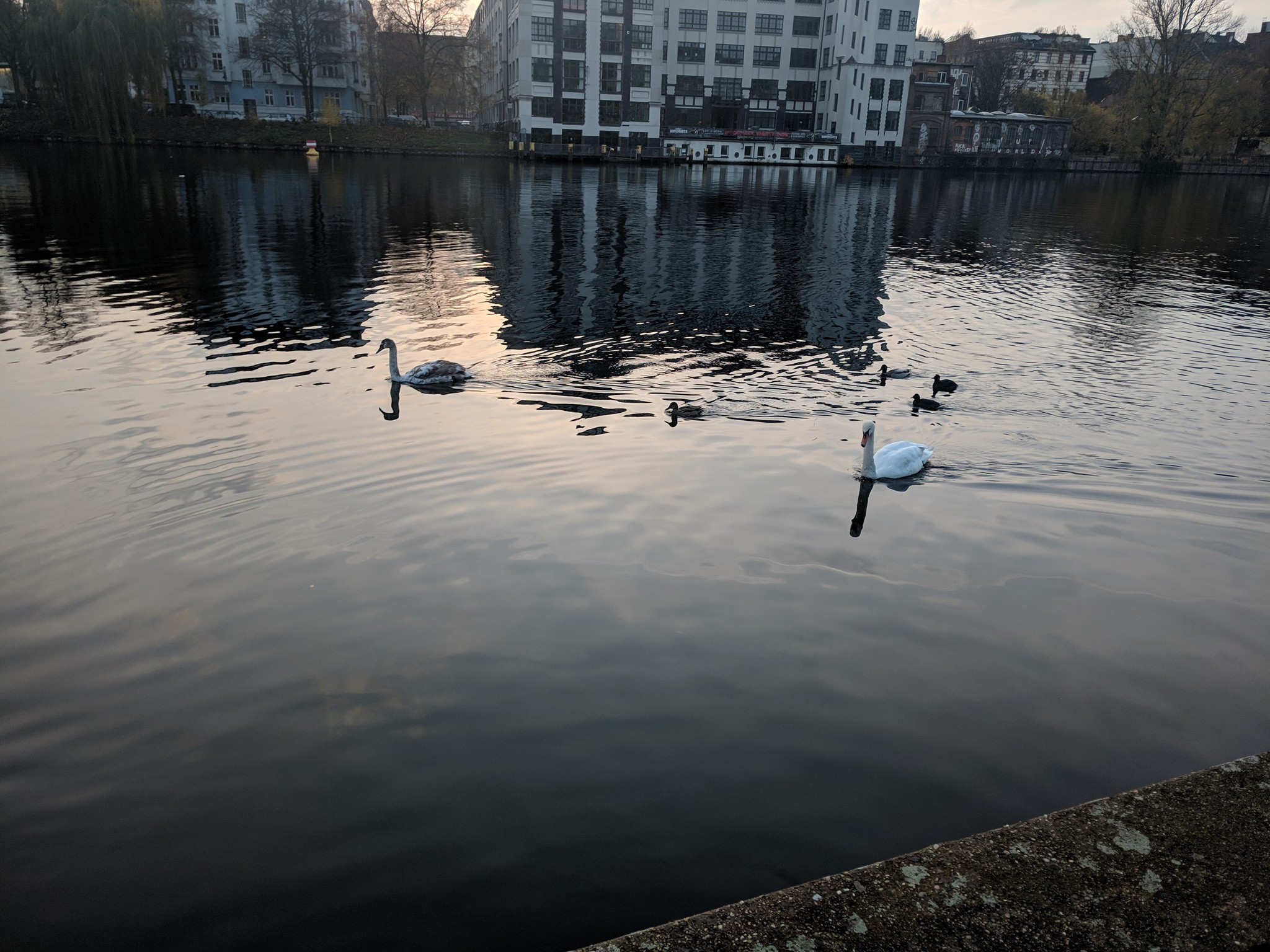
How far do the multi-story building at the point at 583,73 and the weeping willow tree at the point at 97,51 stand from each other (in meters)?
38.3

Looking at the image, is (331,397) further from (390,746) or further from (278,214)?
(278,214)

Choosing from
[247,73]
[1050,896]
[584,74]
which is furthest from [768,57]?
[1050,896]

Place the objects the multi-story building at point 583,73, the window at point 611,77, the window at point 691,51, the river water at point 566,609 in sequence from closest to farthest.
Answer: the river water at point 566,609, the multi-story building at point 583,73, the window at point 611,77, the window at point 691,51

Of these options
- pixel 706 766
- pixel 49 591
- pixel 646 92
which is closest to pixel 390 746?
pixel 706 766

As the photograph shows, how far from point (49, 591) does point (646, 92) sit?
3972 inches

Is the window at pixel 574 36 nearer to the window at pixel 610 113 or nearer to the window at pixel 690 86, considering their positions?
the window at pixel 610 113

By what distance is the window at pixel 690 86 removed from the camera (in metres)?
101

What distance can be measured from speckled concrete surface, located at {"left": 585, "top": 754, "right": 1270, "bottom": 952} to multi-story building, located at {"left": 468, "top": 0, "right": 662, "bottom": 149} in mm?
97769

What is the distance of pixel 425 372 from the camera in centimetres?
1388

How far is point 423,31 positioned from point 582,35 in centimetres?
1991

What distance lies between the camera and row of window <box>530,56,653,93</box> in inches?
3661

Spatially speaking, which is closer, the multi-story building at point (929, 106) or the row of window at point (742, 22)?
the row of window at point (742, 22)

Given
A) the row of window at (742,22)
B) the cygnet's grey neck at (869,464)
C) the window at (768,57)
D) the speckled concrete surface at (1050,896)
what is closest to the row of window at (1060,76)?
the row of window at (742,22)

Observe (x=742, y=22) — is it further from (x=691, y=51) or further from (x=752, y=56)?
(x=691, y=51)
